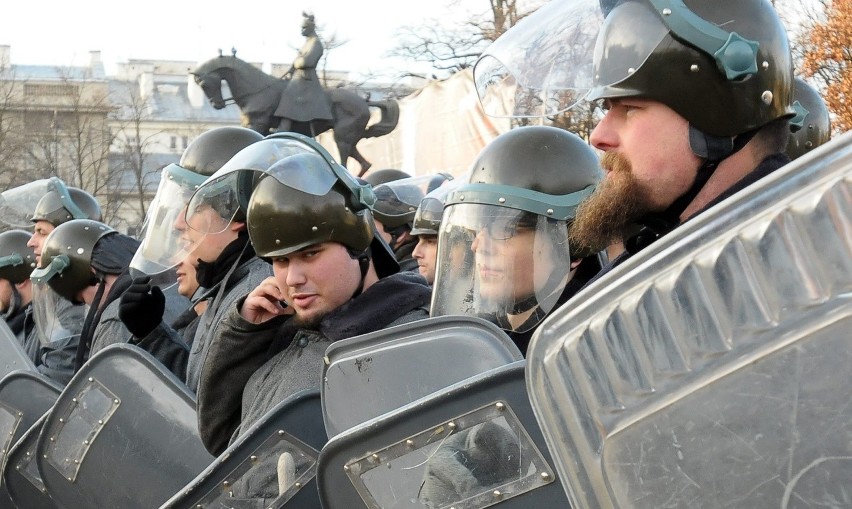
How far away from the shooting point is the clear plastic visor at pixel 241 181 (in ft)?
12.7

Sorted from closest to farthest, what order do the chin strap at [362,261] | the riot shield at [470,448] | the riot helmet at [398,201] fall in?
the riot shield at [470,448]
the chin strap at [362,261]
the riot helmet at [398,201]

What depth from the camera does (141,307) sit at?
4922 millimetres

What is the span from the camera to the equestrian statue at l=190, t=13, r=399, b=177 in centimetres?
1777

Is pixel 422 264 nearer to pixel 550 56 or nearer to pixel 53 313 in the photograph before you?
pixel 53 313

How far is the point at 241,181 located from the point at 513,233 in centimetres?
131

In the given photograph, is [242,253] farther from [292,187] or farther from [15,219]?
[15,219]

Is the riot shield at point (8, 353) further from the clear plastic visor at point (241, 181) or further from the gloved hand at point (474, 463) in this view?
the gloved hand at point (474, 463)

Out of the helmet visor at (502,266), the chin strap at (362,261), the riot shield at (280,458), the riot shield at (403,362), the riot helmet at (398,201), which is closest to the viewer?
the riot shield at (403,362)

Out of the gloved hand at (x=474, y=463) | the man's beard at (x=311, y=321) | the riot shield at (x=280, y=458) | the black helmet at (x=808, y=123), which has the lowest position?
the riot shield at (x=280, y=458)

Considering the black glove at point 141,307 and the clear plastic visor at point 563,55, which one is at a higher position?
the clear plastic visor at point 563,55

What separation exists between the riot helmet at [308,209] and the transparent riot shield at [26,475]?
6.00 feet

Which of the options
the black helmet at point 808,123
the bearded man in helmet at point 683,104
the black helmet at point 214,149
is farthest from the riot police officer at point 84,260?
the bearded man in helmet at point 683,104

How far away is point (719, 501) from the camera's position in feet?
4.33

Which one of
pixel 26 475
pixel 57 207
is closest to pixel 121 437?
pixel 26 475
